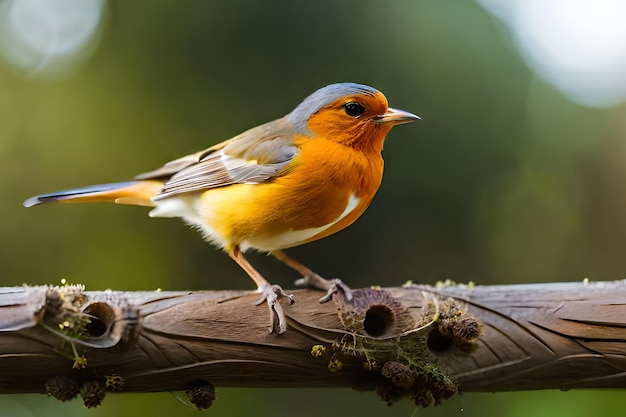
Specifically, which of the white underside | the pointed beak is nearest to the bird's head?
the pointed beak

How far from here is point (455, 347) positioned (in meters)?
2.75

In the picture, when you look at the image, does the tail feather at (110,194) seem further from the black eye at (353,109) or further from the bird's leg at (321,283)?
the black eye at (353,109)

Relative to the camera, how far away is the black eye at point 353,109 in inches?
121

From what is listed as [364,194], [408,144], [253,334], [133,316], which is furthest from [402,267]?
[133,316]

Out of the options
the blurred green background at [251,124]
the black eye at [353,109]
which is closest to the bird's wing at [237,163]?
the black eye at [353,109]

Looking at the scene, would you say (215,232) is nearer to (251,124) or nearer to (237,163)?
(237,163)

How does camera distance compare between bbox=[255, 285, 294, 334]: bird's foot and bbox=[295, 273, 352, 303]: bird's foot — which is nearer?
bbox=[255, 285, 294, 334]: bird's foot

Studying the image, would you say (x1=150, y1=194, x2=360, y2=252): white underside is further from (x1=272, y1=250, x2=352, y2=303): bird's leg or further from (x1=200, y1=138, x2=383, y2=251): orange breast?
(x1=272, y1=250, x2=352, y2=303): bird's leg

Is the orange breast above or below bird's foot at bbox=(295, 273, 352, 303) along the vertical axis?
above

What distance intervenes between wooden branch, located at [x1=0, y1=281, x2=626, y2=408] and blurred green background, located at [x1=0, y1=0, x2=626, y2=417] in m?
1.36

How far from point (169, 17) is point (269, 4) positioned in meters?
0.71

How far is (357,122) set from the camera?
3080 mm

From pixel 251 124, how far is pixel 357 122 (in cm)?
150

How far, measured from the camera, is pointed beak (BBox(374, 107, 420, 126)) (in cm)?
300
